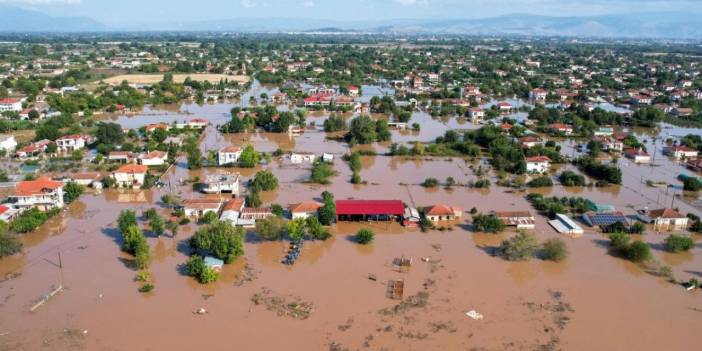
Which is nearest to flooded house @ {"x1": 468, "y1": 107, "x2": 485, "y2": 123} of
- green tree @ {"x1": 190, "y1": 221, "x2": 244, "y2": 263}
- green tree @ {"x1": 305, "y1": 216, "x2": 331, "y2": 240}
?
green tree @ {"x1": 305, "y1": 216, "x2": 331, "y2": 240}

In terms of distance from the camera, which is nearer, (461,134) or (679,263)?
(679,263)

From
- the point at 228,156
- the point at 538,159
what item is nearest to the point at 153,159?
the point at 228,156

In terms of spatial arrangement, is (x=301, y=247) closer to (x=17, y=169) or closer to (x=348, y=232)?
(x=348, y=232)

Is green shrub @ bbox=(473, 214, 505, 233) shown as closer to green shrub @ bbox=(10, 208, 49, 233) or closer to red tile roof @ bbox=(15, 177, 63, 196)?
green shrub @ bbox=(10, 208, 49, 233)

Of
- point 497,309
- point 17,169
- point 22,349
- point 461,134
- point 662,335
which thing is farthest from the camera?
point 461,134

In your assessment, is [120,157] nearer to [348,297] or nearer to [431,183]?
[431,183]

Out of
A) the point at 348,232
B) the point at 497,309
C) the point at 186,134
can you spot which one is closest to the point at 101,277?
the point at 348,232

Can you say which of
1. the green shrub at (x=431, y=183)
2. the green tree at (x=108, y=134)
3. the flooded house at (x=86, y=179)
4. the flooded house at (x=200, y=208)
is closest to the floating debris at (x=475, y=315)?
the flooded house at (x=200, y=208)
